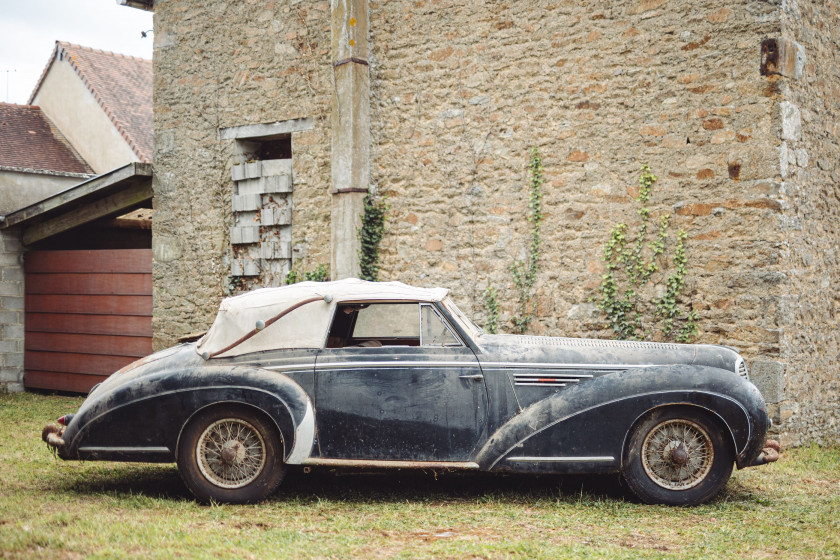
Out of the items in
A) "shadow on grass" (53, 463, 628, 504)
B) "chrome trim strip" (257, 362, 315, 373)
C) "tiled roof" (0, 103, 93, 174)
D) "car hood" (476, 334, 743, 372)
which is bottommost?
"shadow on grass" (53, 463, 628, 504)

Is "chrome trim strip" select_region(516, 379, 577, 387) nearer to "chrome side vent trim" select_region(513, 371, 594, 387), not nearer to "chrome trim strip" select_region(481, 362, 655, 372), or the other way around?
"chrome side vent trim" select_region(513, 371, 594, 387)

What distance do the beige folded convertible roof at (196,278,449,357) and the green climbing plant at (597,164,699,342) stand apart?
296cm

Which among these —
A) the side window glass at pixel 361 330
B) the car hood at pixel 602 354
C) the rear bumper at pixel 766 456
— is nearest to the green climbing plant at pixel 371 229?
the side window glass at pixel 361 330

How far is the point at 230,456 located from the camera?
A: 523cm

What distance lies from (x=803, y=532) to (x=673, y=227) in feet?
11.7

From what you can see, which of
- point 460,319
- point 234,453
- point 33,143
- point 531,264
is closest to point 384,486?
point 234,453

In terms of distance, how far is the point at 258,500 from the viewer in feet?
17.3

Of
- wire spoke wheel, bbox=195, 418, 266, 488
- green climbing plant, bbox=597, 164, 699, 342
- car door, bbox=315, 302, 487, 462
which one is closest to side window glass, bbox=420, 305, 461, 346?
car door, bbox=315, 302, 487, 462

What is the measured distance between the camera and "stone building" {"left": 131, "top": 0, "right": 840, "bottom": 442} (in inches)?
294

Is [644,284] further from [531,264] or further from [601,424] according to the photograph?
[601,424]

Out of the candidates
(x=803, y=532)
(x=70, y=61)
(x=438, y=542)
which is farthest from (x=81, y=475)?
(x=70, y=61)

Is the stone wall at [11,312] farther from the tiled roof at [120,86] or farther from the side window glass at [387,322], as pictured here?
the side window glass at [387,322]

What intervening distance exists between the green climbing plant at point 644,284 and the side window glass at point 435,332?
10.1 ft

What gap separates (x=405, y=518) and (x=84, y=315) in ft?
28.2
